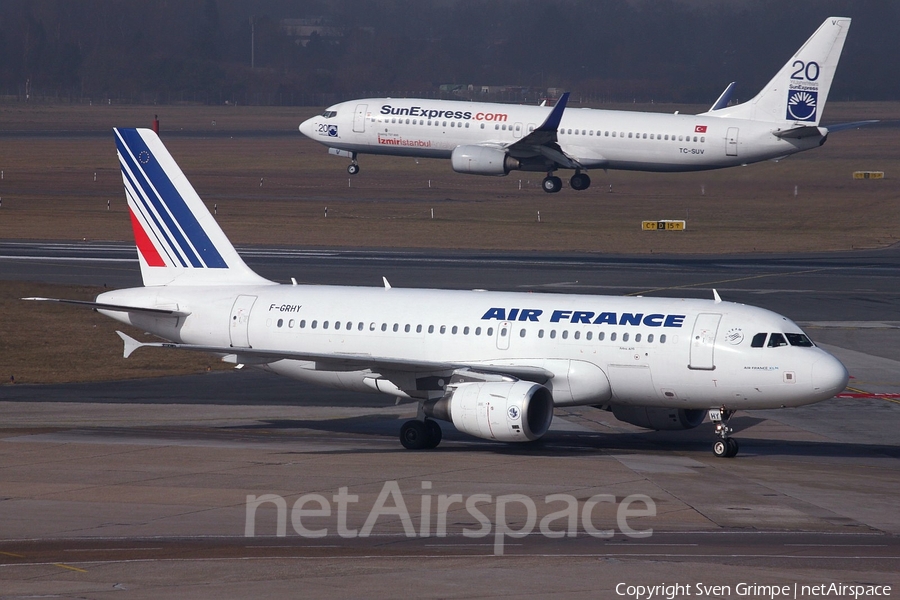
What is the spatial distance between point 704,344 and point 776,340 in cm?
174

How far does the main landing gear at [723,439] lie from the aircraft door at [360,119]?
6035 centimetres

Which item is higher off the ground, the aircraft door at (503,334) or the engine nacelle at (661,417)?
the aircraft door at (503,334)

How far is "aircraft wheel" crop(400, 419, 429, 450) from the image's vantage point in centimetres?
3250

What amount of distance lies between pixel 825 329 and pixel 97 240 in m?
47.0

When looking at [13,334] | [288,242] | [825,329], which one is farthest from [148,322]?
[288,242]

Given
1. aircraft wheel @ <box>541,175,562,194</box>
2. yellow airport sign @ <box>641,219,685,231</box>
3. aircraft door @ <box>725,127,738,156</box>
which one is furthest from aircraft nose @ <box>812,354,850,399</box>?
aircraft wheel @ <box>541,175,562,194</box>

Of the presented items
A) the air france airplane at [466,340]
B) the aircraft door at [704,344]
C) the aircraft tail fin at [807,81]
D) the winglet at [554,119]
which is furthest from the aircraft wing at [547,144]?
the aircraft door at [704,344]

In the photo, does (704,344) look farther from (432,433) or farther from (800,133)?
(800,133)

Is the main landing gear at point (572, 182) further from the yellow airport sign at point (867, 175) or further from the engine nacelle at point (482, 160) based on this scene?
the yellow airport sign at point (867, 175)

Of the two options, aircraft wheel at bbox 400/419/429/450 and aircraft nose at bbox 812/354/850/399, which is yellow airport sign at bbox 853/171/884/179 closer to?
aircraft nose at bbox 812/354/850/399

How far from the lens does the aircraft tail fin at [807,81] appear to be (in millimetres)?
83562

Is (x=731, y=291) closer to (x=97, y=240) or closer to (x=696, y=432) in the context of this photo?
(x=696, y=432)

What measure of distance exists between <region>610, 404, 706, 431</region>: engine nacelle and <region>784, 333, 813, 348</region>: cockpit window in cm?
347

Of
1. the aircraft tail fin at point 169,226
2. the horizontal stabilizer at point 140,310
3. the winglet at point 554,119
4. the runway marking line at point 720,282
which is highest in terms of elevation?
the winglet at point 554,119
